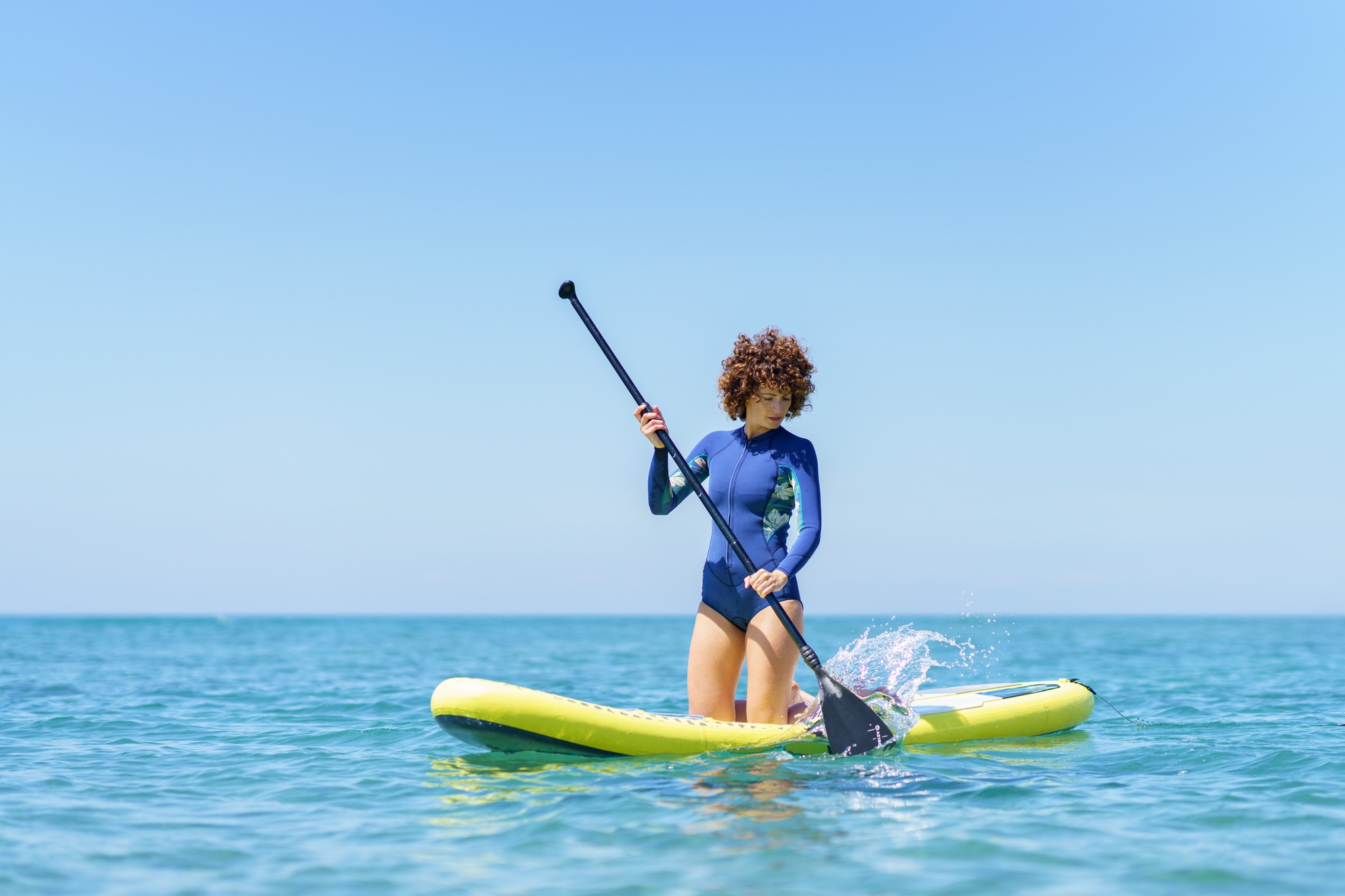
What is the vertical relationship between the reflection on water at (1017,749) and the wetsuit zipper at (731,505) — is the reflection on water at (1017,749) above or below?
below

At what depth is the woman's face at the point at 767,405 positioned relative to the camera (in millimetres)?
5676

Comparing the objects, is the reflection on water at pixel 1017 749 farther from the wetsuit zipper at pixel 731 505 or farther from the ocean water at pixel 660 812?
the wetsuit zipper at pixel 731 505

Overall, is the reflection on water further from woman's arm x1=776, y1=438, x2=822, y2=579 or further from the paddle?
woman's arm x1=776, y1=438, x2=822, y2=579

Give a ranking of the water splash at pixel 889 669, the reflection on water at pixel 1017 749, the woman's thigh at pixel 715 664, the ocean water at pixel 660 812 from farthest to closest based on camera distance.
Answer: the reflection on water at pixel 1017 749
the water splash at pixel 889 669
the woman's thigh at pixel 715 664
the ocean water at pixel 660 812

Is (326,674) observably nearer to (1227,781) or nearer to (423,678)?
(423,678)

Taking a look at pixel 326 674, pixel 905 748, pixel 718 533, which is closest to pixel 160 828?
pixel 718 533

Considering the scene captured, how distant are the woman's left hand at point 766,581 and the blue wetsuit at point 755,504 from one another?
11 centimetres

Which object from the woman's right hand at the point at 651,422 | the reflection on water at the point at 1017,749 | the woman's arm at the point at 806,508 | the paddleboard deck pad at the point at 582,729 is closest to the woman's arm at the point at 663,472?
the woman's right hand at the point at 651,422

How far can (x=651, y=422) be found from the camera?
589 cm

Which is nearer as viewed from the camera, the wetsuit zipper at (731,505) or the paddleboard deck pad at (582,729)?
the paddleboard deck pad at (582,729)

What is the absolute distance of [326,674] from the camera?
641 inches

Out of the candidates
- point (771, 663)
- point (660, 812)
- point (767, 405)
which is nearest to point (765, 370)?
point (767, 405)

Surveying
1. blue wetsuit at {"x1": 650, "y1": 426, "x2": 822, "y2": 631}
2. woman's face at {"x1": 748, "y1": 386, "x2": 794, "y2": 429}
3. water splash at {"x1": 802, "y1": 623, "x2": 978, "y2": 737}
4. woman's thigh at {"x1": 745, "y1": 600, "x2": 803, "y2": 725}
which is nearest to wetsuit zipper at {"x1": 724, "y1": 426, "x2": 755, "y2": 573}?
blue wetsuit at {"x1": 650, "y1": 426, "x2": 822, "y2": 631}

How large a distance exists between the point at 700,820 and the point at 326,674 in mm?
13302
